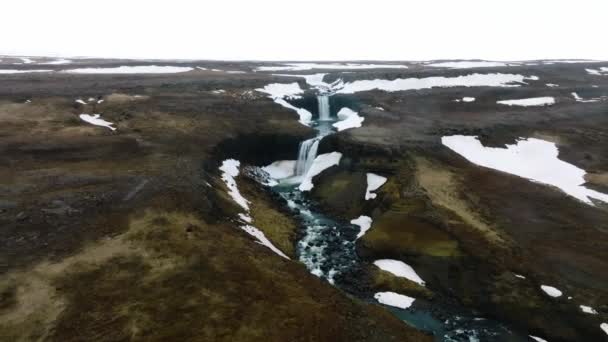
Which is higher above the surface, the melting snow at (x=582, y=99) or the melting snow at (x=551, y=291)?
the melting snow at (x=582, y=99)

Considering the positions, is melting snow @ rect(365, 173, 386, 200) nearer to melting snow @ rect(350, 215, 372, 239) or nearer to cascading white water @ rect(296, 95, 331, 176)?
melting snow @ rect(350, 215, 372, 239)

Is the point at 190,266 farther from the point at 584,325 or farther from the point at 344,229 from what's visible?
the point at 584,325

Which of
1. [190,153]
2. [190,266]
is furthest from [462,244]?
[190,153]

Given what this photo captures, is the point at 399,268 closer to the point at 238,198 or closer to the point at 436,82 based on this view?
the point at 238,198

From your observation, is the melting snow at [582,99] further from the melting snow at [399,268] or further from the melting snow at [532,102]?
the melting snow at [399,268]

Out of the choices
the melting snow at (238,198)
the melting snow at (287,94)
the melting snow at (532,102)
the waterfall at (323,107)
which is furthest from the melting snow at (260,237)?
the melting snow at (532,102)

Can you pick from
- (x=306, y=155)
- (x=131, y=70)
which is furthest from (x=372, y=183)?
(x=131, y=70)
